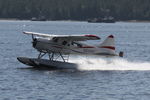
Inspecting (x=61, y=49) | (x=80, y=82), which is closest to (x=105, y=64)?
(x=61, y=49)

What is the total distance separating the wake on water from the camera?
41281 mm

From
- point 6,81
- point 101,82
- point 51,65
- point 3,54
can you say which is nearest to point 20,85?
point 6,81

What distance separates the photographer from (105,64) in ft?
139

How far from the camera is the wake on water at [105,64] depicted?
135 feet

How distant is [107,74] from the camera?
3822 centimetres

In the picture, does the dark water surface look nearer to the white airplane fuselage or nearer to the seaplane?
the seaplane

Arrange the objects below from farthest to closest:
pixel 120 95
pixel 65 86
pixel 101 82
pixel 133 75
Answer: pixel 133 75 → pixel 101 82 → pixel 65 86 → pixel 120 95

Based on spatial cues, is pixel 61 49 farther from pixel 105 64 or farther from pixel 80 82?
pixel 80 82

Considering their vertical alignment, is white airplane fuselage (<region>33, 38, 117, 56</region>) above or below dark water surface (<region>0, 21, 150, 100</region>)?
above

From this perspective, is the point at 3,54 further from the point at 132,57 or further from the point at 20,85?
the point at 20,85

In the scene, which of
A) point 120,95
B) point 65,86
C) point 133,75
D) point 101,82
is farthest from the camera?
point 133,75

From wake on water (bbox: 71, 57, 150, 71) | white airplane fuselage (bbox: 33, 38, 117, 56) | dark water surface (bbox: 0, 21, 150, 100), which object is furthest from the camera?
wake on water (bbox: 71, 57, 150, 71)

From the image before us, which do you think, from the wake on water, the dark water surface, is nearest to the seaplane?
the dark water surface

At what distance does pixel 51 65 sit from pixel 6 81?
5.93 metres
